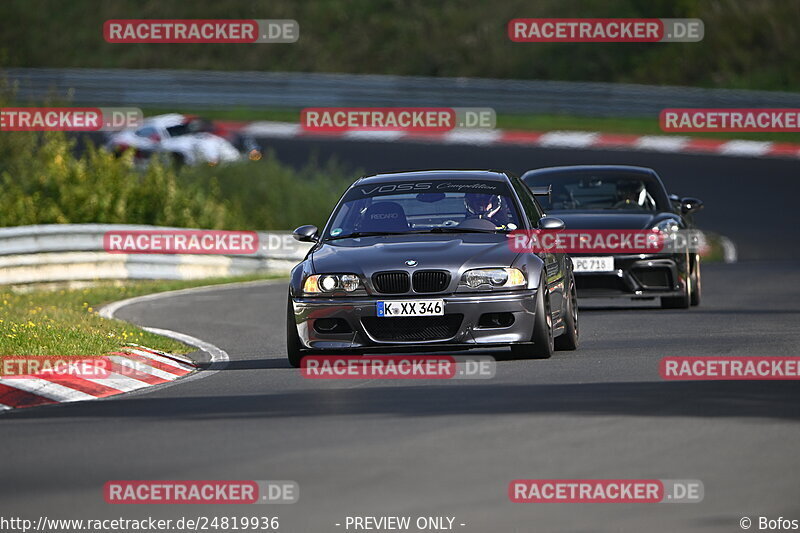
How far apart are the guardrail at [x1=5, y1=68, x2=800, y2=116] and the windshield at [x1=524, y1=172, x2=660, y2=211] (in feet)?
62.6

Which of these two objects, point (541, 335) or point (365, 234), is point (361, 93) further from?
point (541, 335)

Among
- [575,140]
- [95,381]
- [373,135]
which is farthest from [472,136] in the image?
[95,381]

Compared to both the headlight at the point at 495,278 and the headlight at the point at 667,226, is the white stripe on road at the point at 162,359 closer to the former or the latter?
the headlight at the point at 495,278

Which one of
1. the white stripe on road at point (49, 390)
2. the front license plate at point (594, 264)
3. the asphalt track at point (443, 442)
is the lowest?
the asphalt track at point (443, 442)

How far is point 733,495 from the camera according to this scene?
7238 mm

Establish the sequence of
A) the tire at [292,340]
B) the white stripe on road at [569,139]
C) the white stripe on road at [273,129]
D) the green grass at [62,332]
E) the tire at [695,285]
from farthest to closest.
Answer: the white stripe on road at [273,129] → the white stripe on road at [569,139] → the tire at [695,285] → the green grass at [62,332] → the tire at [292,340]

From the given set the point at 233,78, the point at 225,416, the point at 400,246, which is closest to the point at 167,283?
the point at 400,246

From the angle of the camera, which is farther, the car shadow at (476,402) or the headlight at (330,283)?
the headlight at (330,283)

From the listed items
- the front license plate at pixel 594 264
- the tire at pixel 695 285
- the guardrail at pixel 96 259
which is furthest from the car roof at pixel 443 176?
the guardrail at pixel 96 259

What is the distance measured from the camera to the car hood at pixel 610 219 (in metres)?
17.2

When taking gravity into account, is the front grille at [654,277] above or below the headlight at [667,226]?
below

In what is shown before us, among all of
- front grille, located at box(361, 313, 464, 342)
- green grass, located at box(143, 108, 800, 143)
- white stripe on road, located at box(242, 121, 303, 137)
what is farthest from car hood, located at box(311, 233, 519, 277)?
white stripe on road, located at box(242, 121, 303, 137)

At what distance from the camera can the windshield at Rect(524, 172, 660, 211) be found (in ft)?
59.8

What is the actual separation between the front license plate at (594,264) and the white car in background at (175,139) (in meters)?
20.0
